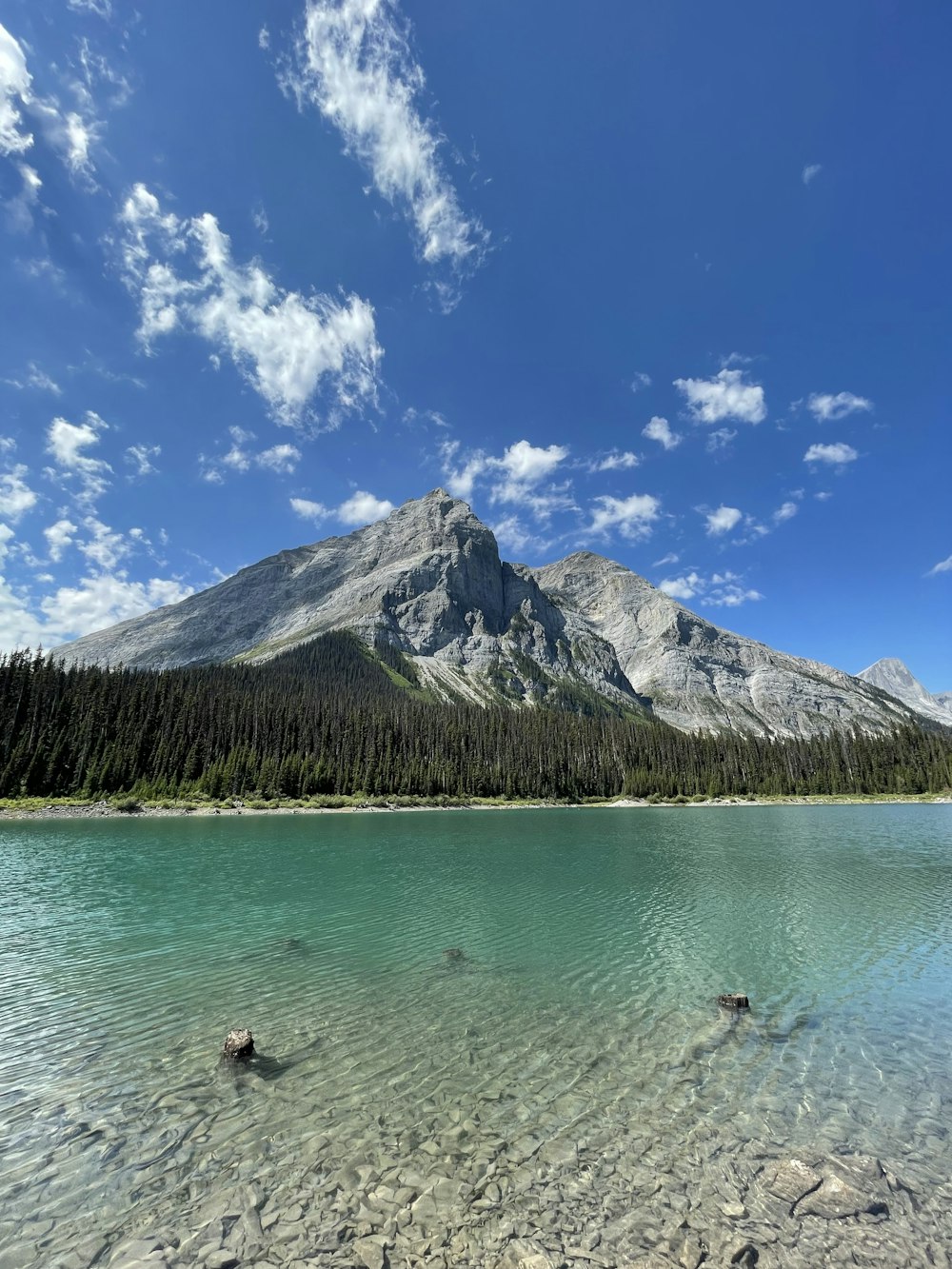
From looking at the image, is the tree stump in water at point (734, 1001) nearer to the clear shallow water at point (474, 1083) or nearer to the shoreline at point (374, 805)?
the clear shallow water at point (474, 1083)

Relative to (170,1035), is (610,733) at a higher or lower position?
higher

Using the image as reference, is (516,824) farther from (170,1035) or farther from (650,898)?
(170,1035)

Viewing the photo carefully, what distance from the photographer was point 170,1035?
1551cm

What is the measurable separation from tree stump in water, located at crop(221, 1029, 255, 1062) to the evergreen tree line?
111698 millimetres

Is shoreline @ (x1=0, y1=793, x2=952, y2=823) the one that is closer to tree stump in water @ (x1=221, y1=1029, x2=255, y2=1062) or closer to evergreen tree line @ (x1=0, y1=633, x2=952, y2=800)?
evergreen tree line @ (x1=0, y1=633, x2=952, y2=800)

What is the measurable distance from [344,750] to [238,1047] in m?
129

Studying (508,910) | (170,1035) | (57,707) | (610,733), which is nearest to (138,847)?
(508,910)

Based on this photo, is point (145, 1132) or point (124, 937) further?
point (124, 937)

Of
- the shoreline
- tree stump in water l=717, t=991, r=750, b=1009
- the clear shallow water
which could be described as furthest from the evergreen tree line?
tree stump in water l=717, t=991, r=750, b=1009

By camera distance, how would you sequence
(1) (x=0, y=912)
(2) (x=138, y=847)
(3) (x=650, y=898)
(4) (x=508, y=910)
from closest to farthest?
(1) (x=0, y=912), (4) (x=508, y=910), (3) (x=650, y=898), (2) (x=138, y=847)

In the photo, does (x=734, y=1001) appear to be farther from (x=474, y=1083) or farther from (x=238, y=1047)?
(x=238, y=1047)

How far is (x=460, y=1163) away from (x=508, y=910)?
73.1ft

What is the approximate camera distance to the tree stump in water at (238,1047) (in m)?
14.0

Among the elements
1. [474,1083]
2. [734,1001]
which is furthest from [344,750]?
[474,1083]
